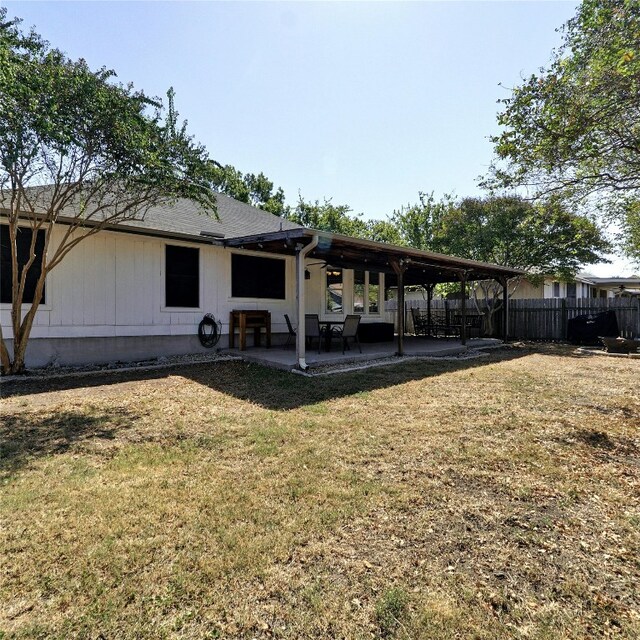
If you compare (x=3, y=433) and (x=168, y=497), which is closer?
(x=168, y=497)

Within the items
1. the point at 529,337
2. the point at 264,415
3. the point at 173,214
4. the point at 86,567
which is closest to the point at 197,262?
the point at 173,214

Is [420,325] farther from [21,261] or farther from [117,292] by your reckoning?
[21,261]

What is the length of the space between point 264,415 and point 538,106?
231 inches

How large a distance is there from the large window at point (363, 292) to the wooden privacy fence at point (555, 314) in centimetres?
610

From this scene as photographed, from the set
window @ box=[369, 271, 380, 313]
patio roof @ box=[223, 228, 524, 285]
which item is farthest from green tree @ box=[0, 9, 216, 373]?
window @ box=[369, 271, 380, 313]

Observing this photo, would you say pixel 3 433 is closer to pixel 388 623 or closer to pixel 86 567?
pixel 86 567

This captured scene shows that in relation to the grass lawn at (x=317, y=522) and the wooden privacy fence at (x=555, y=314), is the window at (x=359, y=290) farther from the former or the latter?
the grass lawn at (x=317, y=522)

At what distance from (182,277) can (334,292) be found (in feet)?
15.1

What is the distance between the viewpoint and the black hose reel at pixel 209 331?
9023 millimetres

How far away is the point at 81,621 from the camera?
1.61m

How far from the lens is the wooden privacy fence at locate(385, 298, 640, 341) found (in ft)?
43.4

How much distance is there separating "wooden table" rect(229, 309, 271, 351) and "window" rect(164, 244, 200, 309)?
0.97m

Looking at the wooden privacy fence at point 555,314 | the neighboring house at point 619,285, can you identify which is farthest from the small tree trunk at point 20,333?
the neighboring house at point 619,285

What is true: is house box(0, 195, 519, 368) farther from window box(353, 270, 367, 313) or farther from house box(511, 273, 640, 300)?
house box(511, 273, 640, 300)
